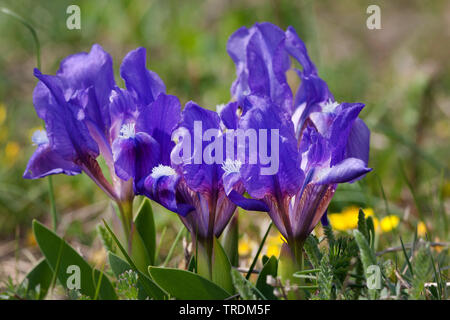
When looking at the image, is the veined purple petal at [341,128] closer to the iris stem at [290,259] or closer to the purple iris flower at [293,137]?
the purple iris flower at [293,137]

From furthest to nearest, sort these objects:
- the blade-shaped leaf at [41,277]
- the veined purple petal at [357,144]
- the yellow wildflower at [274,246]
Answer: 1. the yellow wildflower at [274,246]
2. the blade-shaped leaf at [41,277]
3. the veined purple petal at [357,144]

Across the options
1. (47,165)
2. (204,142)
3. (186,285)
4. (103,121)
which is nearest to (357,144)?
(204,142)

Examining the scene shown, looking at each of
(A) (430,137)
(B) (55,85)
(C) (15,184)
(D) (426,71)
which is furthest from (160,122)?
(A) (430,137)

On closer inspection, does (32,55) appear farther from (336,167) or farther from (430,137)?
(336,167)

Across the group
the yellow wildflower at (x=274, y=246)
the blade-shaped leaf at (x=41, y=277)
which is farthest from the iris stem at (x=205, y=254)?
the yellow wildflower at (x=274, y=246)

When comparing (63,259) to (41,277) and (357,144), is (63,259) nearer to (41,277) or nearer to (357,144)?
(41,277)

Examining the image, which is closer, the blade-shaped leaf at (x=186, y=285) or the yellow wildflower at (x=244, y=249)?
the blade-shaped leaf at (x=186, y=285)

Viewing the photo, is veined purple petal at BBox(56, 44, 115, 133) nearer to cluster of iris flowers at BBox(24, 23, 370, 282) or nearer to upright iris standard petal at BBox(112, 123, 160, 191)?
cluster of iris flowers at BBox(24, 23, 370, 282)
